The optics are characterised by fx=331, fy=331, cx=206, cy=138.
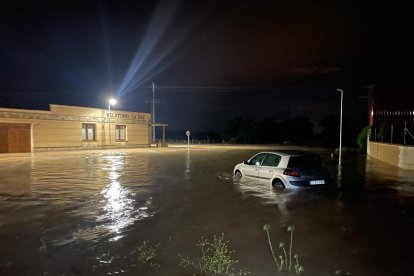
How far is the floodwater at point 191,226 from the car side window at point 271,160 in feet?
2.70

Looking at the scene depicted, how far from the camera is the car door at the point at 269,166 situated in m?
11.5

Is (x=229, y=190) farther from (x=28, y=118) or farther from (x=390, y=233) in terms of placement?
(x=28, y=118)

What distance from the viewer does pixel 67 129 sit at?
3500 cm

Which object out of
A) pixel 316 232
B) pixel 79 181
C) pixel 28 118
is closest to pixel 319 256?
pixel 316 232

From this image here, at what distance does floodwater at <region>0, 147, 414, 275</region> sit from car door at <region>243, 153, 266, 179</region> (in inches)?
21.9

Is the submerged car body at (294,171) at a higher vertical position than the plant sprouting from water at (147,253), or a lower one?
→ higher

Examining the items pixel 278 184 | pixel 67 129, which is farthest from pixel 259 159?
pixel 67 129

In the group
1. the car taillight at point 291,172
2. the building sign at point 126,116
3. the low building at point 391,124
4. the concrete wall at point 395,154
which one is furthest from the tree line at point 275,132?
the car taillight at point 291,172

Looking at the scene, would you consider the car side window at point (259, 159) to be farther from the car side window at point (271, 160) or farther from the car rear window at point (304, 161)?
the car rear window at point (304, 161)

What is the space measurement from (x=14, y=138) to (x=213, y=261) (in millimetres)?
31536

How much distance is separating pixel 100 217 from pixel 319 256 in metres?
5.10

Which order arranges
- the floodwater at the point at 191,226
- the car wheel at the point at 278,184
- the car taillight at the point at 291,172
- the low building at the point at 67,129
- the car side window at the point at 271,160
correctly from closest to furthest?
the floodwater at the point at 191,226 < the car taillight at the point at 291,172 < the car wheel at the point at 278,184 < the car side window at the point at 271,160 < the low building at the point at 67,129

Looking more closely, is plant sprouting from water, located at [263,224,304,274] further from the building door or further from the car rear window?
the building door

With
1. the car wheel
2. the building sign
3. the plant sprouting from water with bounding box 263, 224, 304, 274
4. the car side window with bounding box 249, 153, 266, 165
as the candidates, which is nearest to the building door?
the building sign
